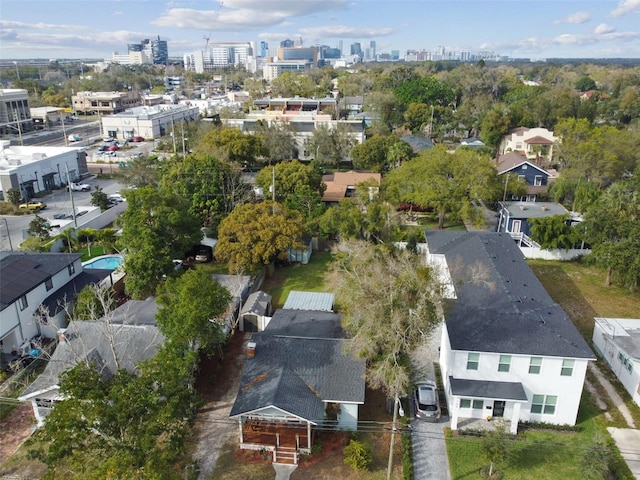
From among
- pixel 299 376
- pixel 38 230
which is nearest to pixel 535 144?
pixel 299 376

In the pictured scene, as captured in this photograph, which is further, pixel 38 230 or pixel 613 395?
pixel 38 230

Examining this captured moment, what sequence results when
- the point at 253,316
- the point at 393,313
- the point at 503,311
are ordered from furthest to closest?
the point at 253,316
the point at 503,311
the point at 393,313

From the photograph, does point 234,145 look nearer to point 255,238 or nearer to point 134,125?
point 255,238

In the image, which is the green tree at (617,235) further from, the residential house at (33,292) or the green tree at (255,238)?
the residential house at (33,292)

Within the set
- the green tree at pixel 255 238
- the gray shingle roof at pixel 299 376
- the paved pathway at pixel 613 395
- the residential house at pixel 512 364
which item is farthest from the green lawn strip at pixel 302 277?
the paved pathway at pixel 613 395

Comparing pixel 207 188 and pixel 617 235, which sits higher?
pixel 207 188

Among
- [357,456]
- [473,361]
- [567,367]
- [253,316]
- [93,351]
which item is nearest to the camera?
[357,456]
